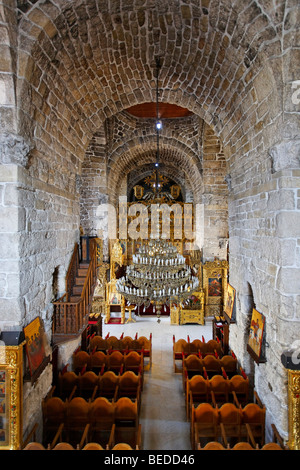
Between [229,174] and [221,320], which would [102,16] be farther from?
[221,320]

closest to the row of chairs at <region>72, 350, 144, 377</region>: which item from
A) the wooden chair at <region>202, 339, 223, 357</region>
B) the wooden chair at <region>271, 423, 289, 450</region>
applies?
the wooden chair at <region>202, 339, 223, 357</region>

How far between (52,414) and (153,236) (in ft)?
14.0

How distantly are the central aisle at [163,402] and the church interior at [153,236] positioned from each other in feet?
0.13

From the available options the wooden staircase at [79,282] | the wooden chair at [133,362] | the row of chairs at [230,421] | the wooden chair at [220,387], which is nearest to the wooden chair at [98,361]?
the wooden chair at [133,362]

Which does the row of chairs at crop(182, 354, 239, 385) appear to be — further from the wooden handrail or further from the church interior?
the wooden handrail

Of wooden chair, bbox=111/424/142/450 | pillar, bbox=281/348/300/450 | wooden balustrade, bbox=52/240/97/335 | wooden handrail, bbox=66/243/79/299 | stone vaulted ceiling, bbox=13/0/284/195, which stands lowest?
wooden chair, bbox=111/424/142/450

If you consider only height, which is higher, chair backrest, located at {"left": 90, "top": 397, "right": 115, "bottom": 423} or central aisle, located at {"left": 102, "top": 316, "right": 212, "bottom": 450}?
chair backrest, located at {"left": 90, "top": 397, "right": 115, "bottom": 423}

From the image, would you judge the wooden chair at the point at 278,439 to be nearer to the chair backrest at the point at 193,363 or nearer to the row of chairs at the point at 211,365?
the row of chairs at the point at 211,365

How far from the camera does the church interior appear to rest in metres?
3.75

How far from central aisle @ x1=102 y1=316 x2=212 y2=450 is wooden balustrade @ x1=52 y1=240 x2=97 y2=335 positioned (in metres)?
2.38

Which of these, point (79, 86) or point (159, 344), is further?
point (159, 344)

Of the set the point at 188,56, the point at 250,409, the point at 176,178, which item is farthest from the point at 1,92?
the point at 176,178

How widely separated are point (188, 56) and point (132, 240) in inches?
383

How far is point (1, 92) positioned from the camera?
367cm
